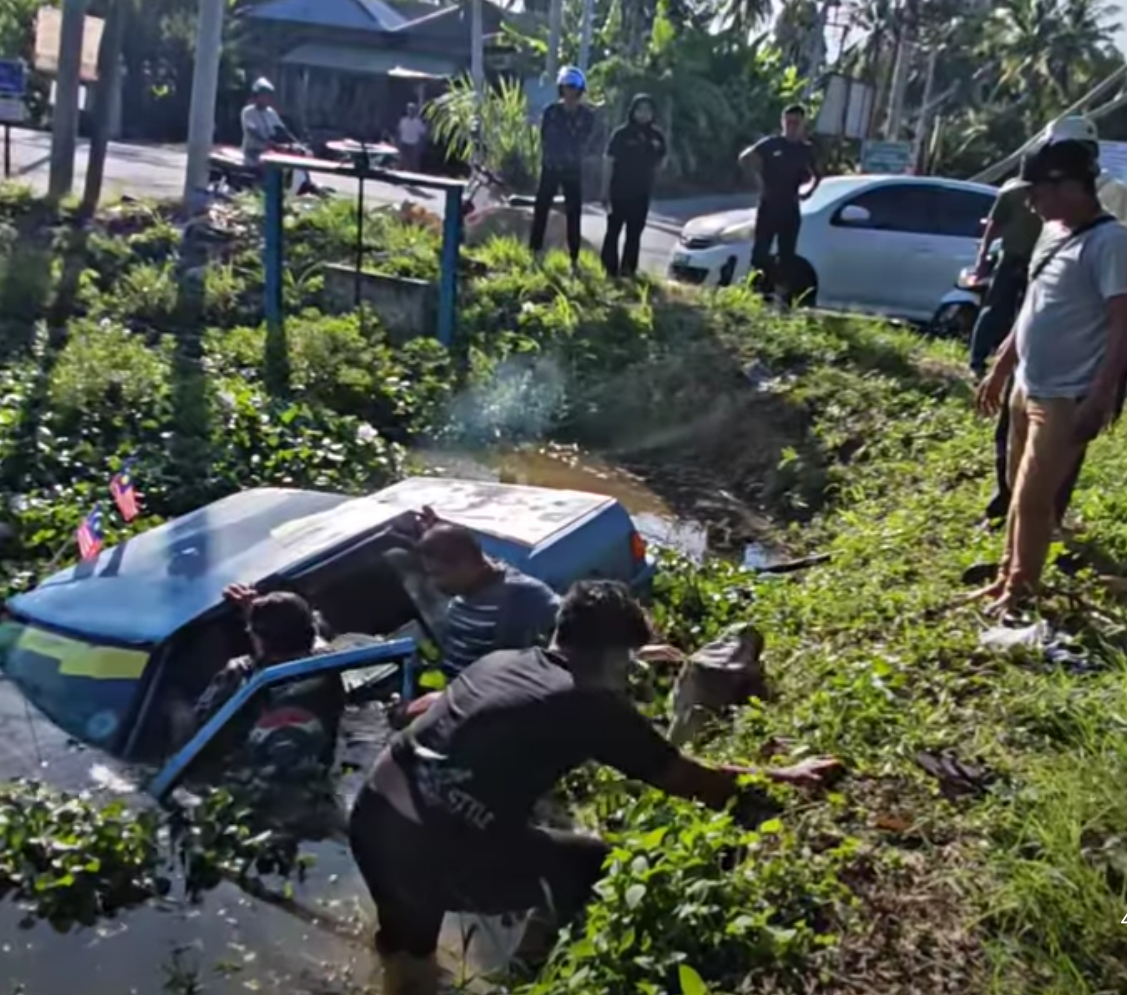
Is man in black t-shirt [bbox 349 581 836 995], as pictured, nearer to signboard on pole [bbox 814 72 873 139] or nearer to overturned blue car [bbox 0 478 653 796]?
overturned blue car [bbox 0 478 653 796]

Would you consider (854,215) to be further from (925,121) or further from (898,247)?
(925,121)

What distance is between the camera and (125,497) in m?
7.42

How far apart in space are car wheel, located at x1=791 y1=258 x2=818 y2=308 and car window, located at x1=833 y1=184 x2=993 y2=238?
779 millimetres

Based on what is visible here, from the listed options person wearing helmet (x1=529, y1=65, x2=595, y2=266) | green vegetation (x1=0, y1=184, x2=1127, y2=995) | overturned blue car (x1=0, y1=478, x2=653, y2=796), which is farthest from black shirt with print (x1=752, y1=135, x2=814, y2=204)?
overturned blue car (x1=0, y1=478, x2=653, y2=796)

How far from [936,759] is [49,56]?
1669 cm

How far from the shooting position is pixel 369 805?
13.6 ft

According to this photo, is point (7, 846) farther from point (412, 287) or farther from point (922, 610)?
point (412, 287)

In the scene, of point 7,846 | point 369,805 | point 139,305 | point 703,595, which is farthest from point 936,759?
point 139,305

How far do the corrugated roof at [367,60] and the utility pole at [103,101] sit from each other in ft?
83.7

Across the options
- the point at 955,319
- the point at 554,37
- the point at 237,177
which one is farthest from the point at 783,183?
the point at 554,37

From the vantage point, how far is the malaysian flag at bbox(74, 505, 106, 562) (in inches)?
271

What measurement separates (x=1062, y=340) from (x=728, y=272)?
968cm

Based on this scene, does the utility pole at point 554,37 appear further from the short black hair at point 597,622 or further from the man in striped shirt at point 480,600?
the short black hair at point 597,622

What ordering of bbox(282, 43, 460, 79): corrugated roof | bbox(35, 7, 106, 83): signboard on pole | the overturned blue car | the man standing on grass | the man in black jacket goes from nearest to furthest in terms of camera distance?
1. the overturned blue car
2. the man standing on grass
3. the man in black jacket
4. bbox(35, 7, 106, 83): signboard on pole
5. bbox(282, 43, 460, 79): corrugated roof
